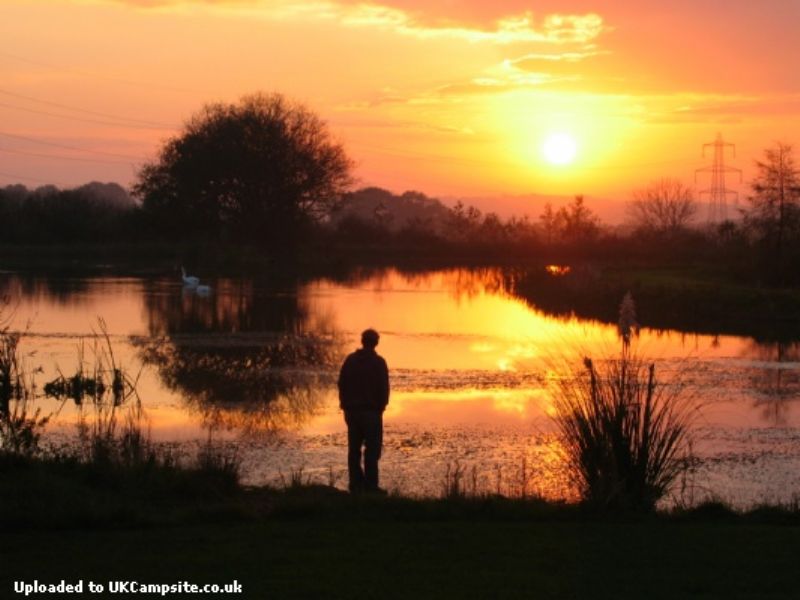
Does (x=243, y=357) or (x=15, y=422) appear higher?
(x=15, y=422)

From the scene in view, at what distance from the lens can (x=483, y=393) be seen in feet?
75.2

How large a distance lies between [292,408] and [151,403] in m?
2.57

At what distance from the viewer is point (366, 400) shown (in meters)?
13.1

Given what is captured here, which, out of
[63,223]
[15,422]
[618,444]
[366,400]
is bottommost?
[15,422]

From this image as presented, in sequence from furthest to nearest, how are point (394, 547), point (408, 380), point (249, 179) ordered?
1. point (249, 179)
2. point (408, 380)
3. point (394, 547)

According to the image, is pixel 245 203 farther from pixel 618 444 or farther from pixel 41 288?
pixel 618 444

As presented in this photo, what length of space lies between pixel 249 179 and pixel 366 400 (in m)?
69.6

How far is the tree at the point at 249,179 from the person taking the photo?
8069cm

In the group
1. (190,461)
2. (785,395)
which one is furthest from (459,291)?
(190,461)

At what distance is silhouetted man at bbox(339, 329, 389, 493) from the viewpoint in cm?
1310

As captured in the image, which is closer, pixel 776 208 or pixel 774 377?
pixel 774 377

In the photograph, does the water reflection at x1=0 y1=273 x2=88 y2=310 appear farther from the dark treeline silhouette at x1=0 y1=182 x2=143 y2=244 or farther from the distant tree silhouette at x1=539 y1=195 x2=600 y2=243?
the distant tree silhouette at x1=539 y1=195 x2=600 y2=243

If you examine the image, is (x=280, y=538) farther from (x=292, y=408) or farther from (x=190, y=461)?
(x=292, y=408)

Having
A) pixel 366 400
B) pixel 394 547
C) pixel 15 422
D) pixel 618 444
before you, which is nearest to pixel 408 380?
pixel 15 422
